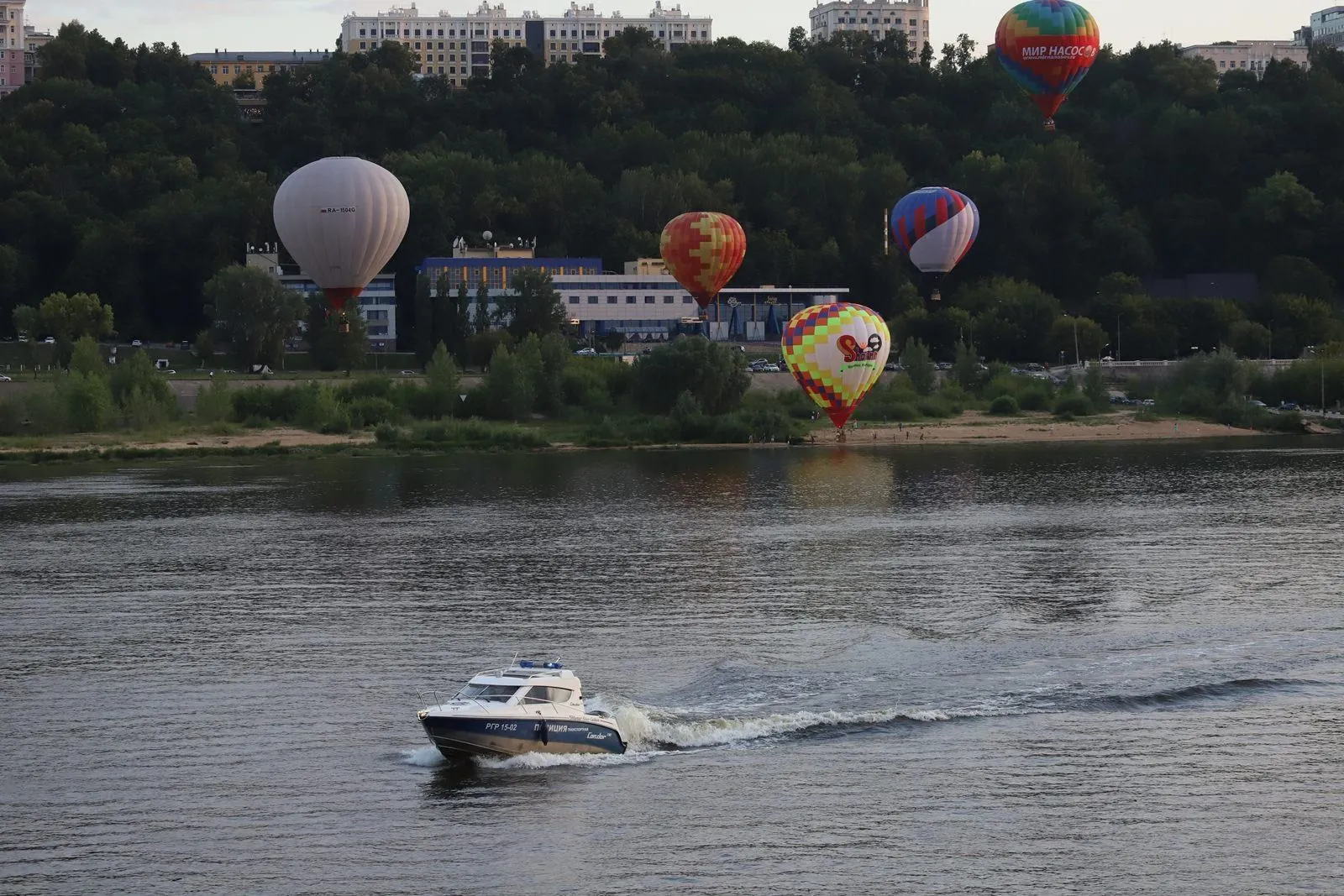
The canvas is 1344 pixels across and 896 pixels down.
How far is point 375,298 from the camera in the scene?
431ft

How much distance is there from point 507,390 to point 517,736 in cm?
6863

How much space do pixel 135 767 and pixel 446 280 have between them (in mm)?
96455

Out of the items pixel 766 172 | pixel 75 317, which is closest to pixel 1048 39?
pixel 766 172

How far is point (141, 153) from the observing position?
146375 millimetres

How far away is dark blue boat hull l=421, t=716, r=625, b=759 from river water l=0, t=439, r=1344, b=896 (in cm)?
32

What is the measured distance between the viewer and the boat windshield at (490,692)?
3303 centimetres

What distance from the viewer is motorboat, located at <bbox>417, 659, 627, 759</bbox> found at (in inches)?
1272

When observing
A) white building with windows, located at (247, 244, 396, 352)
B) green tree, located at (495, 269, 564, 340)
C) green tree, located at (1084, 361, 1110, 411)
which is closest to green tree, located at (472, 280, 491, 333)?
green tree, located at (495, 269, 564, 340)

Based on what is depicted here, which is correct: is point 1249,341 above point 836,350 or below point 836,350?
below

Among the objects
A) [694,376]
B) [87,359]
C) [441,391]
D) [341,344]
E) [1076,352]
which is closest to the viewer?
[694,376]

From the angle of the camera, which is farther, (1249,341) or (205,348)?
(1249,341)

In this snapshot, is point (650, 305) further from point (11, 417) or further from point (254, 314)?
point (11, 417)

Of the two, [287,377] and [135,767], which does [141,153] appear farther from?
[135,767]

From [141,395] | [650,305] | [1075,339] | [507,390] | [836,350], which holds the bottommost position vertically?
[507,390]
